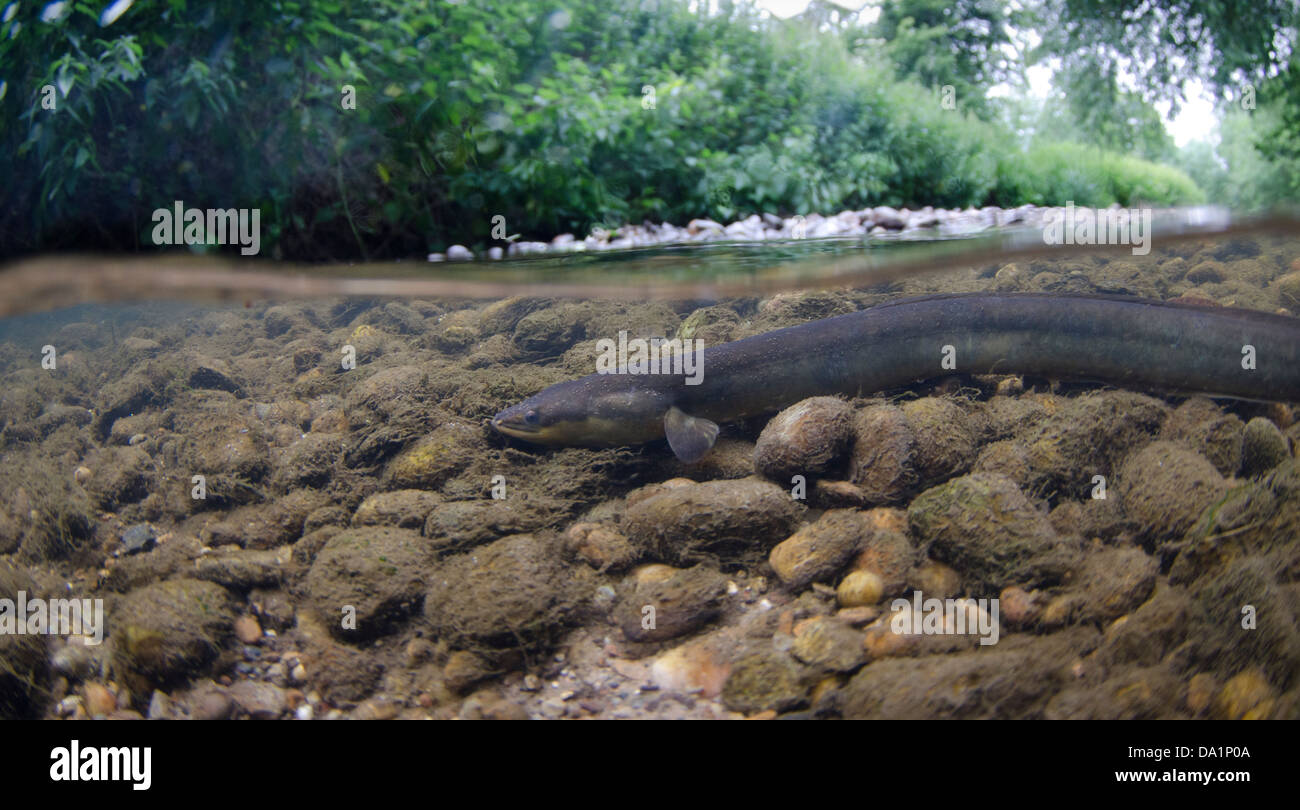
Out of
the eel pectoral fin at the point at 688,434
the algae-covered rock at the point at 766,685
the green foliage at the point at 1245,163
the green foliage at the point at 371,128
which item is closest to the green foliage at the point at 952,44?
the green foliage at the point at 1245,163

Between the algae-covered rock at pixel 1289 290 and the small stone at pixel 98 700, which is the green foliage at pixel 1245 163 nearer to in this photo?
the algae-covered rock at pixel 1289 290

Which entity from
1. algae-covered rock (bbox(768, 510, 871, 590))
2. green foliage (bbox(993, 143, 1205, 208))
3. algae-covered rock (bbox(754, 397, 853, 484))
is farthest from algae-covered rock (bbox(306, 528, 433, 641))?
green foliage (bbox(993, 143, 1205, 208))

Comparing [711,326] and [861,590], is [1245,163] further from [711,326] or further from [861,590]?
[861,590]

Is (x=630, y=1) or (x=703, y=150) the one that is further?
(x=630, y=1)

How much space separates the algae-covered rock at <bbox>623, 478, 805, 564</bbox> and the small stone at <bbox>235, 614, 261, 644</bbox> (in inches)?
62.1

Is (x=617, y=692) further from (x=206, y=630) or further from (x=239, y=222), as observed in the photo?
(x=239, y=222)

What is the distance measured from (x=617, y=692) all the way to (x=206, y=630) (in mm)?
1663

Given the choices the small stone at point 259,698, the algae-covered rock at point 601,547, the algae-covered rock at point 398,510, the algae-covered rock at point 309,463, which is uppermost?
the algae-covered rock at point 309,463

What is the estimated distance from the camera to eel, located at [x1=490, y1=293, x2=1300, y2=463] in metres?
3.76

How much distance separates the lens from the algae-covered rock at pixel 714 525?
273cm

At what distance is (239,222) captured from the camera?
5.69 meters

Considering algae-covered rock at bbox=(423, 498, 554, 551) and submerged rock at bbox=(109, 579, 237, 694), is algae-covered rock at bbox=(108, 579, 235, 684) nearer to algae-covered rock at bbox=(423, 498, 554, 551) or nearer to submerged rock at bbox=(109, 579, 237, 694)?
submerged rock at bbox=(109, 579, 237, 694)

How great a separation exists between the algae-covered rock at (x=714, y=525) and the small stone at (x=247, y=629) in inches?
62.1
